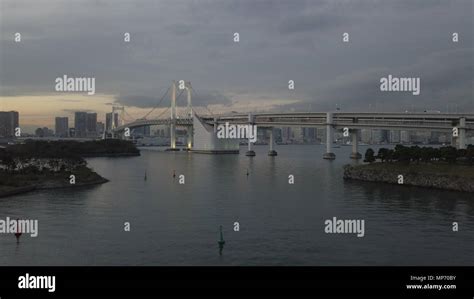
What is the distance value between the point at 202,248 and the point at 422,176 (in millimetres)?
12743

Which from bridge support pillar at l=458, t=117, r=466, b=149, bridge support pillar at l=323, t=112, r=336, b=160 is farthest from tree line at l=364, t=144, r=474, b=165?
bridge support pillar at l=323, t=112, r=336, b=160

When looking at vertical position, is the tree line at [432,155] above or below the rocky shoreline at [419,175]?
above

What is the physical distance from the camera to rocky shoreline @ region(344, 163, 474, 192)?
17.3m

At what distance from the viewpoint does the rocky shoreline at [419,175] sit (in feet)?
56.8

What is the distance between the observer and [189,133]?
60156mm

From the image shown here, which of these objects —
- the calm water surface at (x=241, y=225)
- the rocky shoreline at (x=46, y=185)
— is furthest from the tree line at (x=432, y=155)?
the rocky shoreline at (x=46, y=185)

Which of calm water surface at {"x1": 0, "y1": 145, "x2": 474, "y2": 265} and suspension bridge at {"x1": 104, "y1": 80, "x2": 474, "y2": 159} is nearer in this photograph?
calm water surface at {"x1": 0, "y1": 145, "x2": 474, "y2": 265}

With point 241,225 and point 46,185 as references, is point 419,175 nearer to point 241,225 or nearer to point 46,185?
point 241,225

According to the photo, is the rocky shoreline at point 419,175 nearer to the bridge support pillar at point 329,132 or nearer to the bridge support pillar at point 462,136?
the bridge support pillar at point 462,136

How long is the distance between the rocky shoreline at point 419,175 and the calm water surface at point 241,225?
0.68 m

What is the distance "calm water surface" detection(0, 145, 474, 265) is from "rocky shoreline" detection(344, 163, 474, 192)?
0.68 metres

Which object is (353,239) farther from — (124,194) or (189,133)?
(189,133)

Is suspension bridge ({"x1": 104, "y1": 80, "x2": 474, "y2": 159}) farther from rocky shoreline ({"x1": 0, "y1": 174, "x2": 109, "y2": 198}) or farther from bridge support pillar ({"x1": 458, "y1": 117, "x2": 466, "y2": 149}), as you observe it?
rocky shoreline ({"x1": 0, "y1": 174, "x2": 109, "y2": 198})
